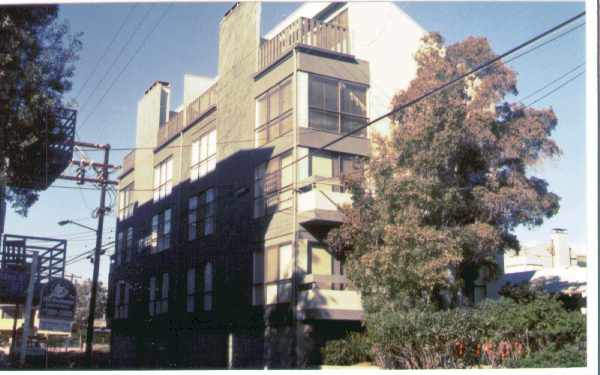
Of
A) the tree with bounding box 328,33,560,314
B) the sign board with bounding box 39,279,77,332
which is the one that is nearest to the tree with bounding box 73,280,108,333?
the tree with bounding box 328,33,560,314

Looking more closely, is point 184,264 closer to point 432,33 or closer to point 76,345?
point 432,33

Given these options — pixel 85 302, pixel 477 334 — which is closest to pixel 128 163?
pixel 477 334

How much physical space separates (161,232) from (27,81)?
2053 centimetres

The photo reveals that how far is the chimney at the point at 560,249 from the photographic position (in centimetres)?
3084

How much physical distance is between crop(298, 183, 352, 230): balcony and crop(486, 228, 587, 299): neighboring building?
626cm

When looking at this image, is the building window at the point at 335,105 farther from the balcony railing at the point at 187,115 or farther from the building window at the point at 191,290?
the building window at the point at 191,290

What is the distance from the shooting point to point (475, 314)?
18.4 metres

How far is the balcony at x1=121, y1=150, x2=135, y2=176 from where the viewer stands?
41844 millimetres

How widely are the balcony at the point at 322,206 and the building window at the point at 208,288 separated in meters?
Result: 7.43

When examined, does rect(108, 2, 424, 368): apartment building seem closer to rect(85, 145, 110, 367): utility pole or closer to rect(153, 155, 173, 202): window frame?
rect(153, 155, 173, 202): window frame

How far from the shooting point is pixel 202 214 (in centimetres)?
3180

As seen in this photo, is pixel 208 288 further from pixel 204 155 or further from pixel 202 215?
pixel 204 155

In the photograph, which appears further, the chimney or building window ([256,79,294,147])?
the chimney

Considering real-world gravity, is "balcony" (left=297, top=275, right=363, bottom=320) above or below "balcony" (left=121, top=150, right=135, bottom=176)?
below
